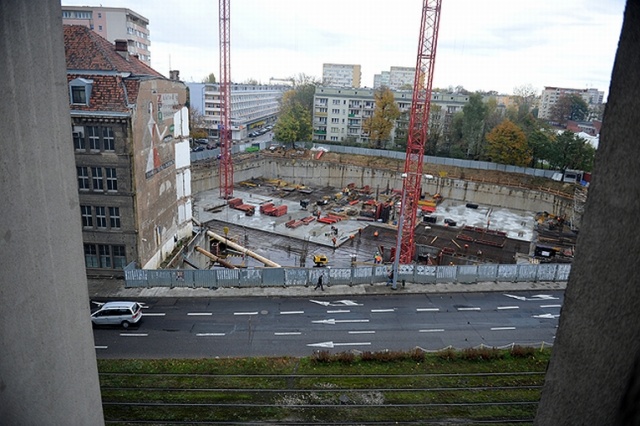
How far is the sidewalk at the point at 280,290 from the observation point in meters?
29.6

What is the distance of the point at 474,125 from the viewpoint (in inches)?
3073

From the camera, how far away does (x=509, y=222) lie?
192 feet

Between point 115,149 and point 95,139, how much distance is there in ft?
4.80

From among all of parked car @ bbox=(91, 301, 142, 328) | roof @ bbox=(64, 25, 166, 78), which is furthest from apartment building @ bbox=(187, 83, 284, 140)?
parked car @ bbox=(91, 301, 142, 328)

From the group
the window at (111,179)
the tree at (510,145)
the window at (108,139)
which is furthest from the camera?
the tree at (510,145)

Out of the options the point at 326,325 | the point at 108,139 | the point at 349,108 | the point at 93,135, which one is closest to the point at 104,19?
the point at 349,108

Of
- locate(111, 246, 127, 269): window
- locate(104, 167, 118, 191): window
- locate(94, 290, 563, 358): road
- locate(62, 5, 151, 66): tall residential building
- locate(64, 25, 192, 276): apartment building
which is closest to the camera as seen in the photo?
locate(94, 290, 563, 358): road

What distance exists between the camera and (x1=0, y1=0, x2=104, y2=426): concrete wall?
14.2 ft

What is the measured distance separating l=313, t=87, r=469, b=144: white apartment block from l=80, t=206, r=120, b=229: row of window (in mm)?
64465

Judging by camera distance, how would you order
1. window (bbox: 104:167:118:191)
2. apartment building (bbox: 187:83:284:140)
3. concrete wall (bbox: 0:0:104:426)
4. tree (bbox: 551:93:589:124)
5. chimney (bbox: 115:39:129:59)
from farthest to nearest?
tree (bbox: 551:93:589:124) < apartment building (bbox: 187:83:284:140) < chimney (bbox: 115:39:129:59) < window (bbox: 104:167:118:191) < concrete wall (bbox: 0:0:104:426)

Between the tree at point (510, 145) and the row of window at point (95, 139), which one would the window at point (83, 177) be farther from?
the tree at point (510, 145)

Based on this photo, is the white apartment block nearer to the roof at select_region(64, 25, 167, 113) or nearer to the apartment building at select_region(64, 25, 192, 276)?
the apartment building at select_region(64, 25, 192, 276)

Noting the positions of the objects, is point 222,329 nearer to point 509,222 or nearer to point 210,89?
point 509,222

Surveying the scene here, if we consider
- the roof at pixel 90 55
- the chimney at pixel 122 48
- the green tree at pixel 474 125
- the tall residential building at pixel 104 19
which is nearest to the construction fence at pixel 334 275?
the roof at pixel 90 55
